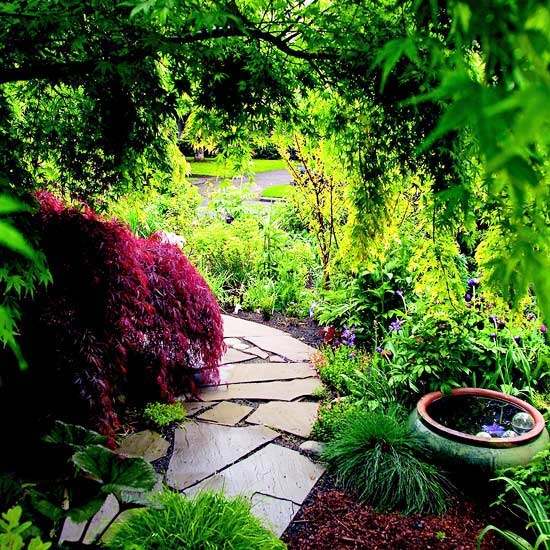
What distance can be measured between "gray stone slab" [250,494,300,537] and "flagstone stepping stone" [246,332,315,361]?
177cm

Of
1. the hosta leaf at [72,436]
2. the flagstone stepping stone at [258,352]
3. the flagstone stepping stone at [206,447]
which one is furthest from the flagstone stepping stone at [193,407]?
the hosta leaf at [72,436]

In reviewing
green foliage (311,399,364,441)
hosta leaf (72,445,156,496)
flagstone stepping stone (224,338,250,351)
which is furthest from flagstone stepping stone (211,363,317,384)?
hosta leaf (72,445,156,496)

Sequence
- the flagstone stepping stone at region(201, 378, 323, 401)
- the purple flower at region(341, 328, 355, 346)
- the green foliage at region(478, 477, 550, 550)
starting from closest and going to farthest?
the green foliage at region(478, 477, 550, 550), the flagstone stepping stone at region(201, 378, 323, 401), the purple flower at region(341, 328, 355, 346)

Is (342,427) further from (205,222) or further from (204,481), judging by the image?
(205,222)

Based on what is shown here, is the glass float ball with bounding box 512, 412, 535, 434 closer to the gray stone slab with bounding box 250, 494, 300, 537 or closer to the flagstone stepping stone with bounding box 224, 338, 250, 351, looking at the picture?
the gray stone slab with bounding box 250, 494, 300, 537

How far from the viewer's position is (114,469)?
1.72 m

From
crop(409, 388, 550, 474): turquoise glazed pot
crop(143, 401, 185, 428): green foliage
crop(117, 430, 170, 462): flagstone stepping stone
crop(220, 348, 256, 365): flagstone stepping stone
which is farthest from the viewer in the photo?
crop(220, 348, 256, 365): flagstone stepping stone

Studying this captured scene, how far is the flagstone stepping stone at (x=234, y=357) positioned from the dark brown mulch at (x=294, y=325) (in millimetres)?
648

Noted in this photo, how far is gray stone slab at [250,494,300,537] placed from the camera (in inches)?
93.6

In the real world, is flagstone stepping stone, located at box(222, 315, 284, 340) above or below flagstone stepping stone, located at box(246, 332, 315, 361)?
above

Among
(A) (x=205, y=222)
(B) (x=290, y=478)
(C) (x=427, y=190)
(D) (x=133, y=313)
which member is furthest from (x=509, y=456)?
(A) (x=205, y=222)

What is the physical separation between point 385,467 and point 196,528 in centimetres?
108

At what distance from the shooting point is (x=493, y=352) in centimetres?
327

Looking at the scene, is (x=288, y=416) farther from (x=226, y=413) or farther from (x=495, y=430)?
(x=495, y=430)
